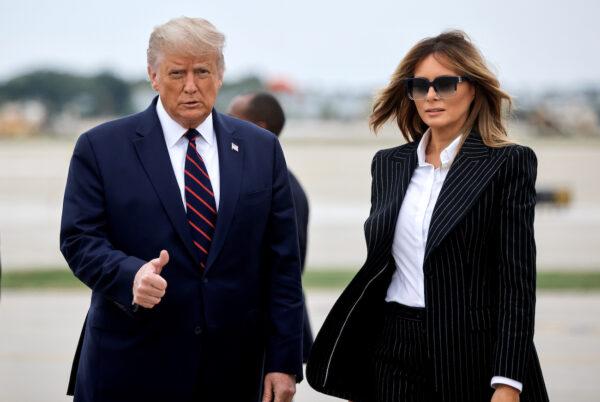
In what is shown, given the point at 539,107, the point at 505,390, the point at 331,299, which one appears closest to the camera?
the point at 505,390

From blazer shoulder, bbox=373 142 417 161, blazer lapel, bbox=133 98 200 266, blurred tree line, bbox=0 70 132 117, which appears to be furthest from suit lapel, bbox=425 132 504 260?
blurred tree line, bbox=0 70 132 117

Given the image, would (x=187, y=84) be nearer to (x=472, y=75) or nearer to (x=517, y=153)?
(x=472, y=75)

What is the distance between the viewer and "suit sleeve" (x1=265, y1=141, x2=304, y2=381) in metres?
Answer: 3.29

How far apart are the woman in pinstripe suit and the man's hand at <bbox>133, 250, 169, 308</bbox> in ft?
2.26

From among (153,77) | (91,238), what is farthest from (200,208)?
(153,77)

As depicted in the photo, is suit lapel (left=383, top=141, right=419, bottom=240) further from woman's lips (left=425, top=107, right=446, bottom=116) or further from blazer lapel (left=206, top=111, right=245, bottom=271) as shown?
blazer lapel (left=206, top=111, right=245, bottom=271)

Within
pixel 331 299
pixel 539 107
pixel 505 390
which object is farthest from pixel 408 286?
pixel 539 107

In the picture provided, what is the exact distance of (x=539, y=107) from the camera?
389 feet

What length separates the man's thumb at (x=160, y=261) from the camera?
2.90 m

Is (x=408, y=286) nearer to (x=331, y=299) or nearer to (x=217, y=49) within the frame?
(x=217, y=49)

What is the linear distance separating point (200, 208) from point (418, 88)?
818 mm

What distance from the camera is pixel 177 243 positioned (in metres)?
3.12

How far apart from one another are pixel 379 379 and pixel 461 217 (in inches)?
23.8

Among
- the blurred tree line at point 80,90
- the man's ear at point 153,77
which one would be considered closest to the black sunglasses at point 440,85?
the man's ear at point 153,77
